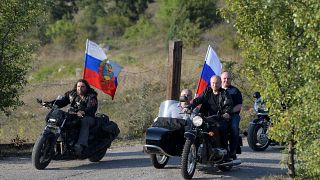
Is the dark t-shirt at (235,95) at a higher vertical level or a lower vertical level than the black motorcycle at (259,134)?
higher

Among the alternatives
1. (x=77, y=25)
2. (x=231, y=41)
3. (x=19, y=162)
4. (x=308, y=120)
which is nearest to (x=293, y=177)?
(x=308, y=120)

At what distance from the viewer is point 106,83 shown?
49.4 ft

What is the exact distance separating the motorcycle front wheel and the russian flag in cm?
385

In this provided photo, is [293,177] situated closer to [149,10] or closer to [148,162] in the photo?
[148,162]

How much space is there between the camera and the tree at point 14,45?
13.5 meters

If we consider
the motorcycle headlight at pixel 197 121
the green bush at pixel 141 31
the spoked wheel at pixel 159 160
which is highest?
the green bush at pixel 141 31

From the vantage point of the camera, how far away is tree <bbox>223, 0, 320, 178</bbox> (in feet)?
27.7

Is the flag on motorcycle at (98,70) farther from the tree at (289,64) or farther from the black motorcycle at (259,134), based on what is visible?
the tree at (289,64)

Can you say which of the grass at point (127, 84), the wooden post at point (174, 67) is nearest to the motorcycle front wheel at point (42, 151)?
the wooden post at point (174, 67)

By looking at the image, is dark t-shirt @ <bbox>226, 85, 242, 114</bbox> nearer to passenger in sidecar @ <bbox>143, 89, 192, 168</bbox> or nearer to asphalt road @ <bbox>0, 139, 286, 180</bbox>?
passenger in sidecar @ <bbox>143, 89, 192, 168</bbox>

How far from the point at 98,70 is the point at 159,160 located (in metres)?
3.67

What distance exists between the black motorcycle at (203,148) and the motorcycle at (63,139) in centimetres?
227

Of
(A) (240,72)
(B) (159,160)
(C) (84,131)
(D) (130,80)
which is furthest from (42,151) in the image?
(D) (130,80)

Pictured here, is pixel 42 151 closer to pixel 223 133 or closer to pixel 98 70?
pixel 223 133
